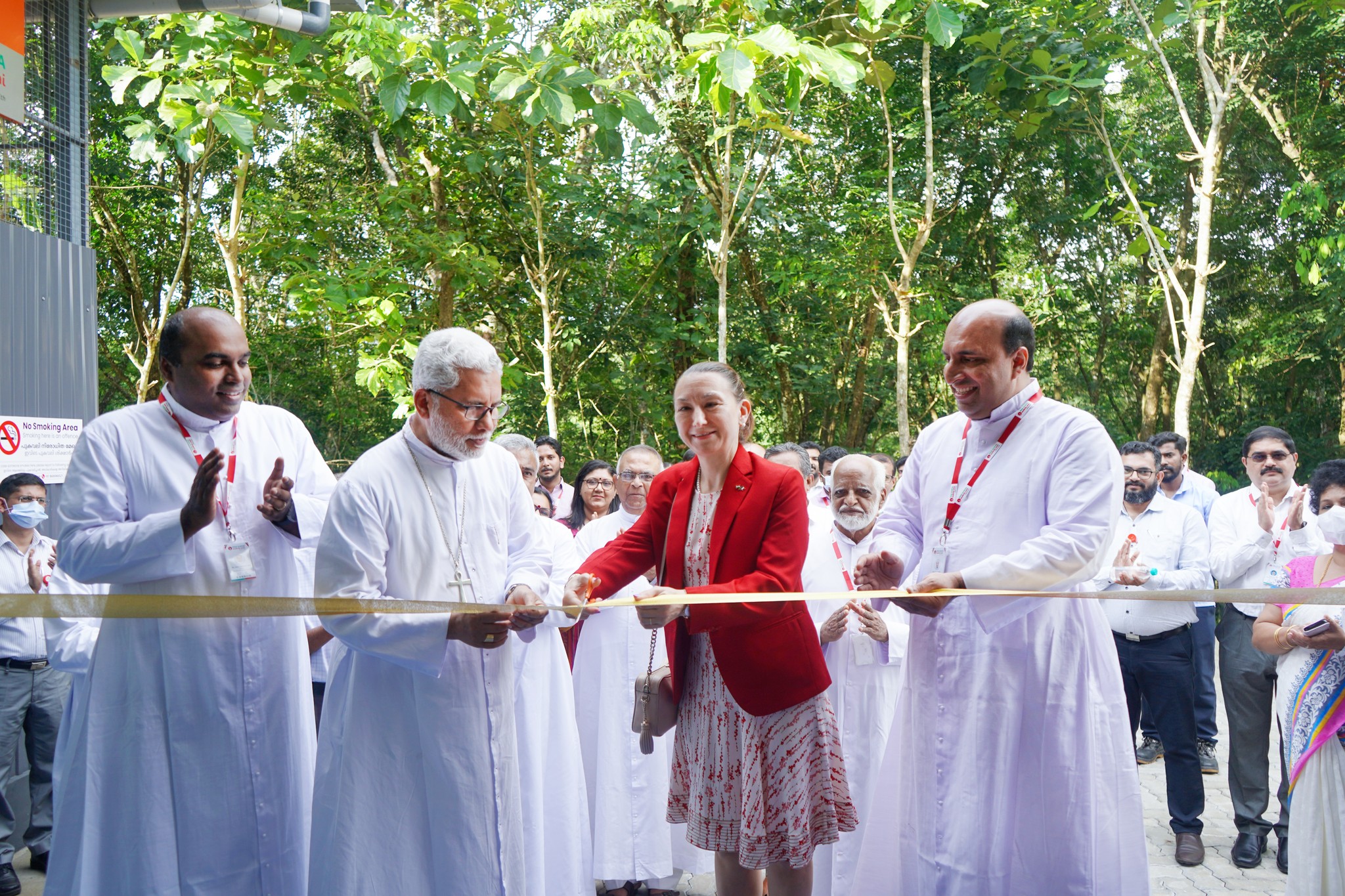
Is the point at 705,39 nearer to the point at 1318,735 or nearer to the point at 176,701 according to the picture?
the point at 176,701

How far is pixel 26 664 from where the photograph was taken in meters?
5.88

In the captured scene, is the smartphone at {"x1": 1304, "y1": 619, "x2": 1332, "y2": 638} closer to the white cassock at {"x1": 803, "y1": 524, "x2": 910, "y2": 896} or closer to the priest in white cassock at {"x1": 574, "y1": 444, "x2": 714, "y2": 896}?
the white cassock at {"x1": 803, "y1": 524, "x2": 910, "y2": 896}

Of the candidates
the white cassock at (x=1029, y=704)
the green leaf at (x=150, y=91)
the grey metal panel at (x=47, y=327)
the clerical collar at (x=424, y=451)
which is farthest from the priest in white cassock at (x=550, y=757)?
the green leaf at (x=150, y=91)

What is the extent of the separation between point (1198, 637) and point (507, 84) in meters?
5.88

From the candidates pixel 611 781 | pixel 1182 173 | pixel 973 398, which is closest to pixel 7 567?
pixel 611 781

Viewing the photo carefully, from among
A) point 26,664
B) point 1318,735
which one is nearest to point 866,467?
point 1318,735

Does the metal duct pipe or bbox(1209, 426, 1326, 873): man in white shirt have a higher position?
the metal duct pipe

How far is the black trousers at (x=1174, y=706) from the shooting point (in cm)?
611

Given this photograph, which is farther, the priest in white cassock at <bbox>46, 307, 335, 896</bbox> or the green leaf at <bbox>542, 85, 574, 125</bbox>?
the green leaf at <bbox>542, 85, 574, 125</bbox>

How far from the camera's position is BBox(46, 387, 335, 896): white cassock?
11.5ft

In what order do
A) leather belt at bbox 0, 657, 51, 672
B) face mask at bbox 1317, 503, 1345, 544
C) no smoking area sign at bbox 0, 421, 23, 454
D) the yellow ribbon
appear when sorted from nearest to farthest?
the yellow ribbon → face mask at bbox 1317, 503, 1345, 544 → leather belt at bbox 0, 657, 51, 672 → no smoking area sign at bbox 0, 421, 23, 454

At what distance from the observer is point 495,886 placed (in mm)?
3395

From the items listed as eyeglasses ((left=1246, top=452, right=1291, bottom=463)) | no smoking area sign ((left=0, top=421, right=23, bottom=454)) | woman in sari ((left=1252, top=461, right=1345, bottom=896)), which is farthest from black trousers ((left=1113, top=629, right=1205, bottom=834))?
no smoking area sign ((left=0, top=421, right=23, bottom=454))

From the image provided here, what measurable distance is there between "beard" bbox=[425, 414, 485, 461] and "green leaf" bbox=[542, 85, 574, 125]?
270 centimetres
